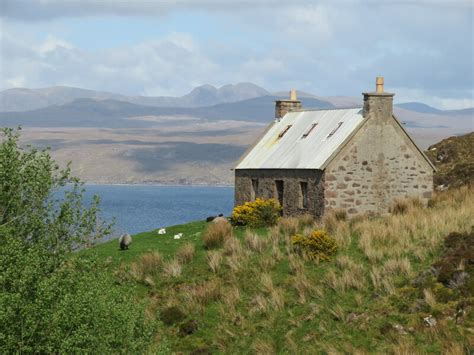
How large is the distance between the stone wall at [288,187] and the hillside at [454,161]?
10065mm

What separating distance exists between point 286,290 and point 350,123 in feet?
48.3

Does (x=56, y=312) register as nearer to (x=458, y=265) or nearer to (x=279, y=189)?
(x=458, y=265)

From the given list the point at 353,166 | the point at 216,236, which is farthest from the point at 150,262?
the point at 353,166

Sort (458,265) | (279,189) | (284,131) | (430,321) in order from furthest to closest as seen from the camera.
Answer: (284,131)
(279,189)
(458,265)
(430,321)

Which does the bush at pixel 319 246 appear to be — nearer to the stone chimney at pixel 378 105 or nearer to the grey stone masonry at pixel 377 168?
the grey stone masonry at pixel 377 168

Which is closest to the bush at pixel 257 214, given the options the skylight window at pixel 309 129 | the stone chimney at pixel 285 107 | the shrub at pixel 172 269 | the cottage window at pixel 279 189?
the cottage window at pixel 279 189

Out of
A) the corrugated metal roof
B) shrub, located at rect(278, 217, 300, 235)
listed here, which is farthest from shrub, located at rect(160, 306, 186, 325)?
the corrugated metal roof

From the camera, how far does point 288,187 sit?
146 ft

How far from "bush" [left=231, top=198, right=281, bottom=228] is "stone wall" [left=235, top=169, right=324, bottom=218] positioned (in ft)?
3.15

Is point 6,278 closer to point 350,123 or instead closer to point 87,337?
point 87,337

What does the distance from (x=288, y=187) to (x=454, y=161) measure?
16.8m

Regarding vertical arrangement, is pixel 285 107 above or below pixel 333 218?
above

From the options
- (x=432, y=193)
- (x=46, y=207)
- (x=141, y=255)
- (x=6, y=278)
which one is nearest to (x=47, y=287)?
(x=6, y=278)

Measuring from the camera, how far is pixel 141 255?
38.3 m
